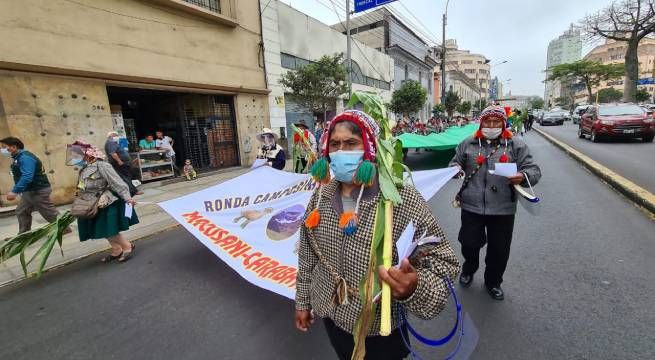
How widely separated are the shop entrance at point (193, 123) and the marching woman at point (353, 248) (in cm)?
1161

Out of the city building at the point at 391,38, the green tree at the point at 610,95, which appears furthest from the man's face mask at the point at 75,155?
the green tree at the point at 610,95

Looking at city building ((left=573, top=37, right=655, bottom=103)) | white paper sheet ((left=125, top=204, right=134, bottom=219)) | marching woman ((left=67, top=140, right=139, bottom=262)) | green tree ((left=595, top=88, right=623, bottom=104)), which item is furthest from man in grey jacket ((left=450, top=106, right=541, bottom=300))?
green tree ((left=595, top=88, right=623, bottom=104))

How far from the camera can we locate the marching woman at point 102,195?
3.91 meters

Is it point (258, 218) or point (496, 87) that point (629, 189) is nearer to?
point (258, 218)

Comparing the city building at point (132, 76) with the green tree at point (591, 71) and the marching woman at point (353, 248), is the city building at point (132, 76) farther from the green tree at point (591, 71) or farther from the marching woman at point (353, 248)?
the green tree at point (591, 71)

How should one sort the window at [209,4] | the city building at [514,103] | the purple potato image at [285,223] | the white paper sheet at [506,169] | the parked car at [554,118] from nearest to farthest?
the white paper sheet at [506,169] → the purple potato image at [285,223] → the window at [209,4] → the city building at [514,103] → the parked car at [554,118]

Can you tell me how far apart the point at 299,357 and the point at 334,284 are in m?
1.28

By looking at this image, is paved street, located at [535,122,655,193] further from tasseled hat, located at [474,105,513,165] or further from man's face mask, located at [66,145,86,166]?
man's face mask, located at [66,145,86,166]

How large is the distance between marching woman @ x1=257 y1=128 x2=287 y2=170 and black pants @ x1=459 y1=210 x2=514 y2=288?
13.6 feet

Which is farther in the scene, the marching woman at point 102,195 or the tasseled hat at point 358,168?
the marching woman at point 102,195

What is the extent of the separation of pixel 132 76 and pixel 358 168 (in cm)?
988

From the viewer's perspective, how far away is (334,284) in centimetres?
136

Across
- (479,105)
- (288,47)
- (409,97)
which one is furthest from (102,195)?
(479,105)

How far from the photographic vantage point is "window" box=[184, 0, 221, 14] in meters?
11.1
